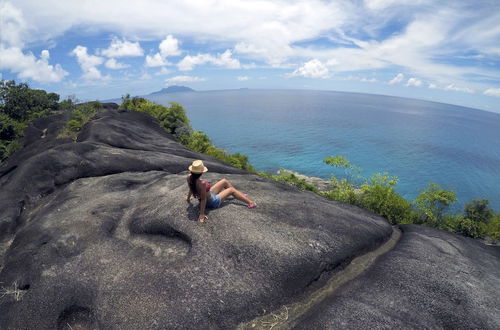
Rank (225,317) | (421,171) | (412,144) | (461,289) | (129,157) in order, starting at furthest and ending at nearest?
(412,144)
(421,171)
(129,157)
(461,289)
(225,317)

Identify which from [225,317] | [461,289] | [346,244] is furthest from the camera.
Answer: [346,244]

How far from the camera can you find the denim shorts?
13867 mm

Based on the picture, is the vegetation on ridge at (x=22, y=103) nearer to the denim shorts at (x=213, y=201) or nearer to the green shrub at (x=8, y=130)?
the green shrub at (x=8, y=130)

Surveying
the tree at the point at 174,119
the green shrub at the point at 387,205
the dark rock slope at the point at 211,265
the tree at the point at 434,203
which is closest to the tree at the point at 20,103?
the tree at the point at 174,119

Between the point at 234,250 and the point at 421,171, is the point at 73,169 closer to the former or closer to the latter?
the point at 234,250

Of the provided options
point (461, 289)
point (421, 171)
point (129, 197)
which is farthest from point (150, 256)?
point (421, 171)

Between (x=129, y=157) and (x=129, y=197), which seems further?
(x=129, y=157)

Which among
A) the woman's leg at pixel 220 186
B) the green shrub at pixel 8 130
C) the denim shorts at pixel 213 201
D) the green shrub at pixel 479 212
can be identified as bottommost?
the green shrub at pixel 479 212

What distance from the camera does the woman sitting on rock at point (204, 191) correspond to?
1241 centimetres

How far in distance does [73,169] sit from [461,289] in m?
27.8

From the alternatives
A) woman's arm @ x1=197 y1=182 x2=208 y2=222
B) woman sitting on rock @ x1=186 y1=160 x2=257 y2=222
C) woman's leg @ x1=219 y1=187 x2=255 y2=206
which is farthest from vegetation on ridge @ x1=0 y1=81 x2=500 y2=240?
woman's arm @ x1=197 y1=182 x2=208 y2=222

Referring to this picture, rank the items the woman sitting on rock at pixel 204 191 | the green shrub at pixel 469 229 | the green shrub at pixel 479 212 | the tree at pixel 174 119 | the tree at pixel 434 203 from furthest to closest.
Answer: the tree at pixel 174 119
the green shrub at pixel 479 212
the green shrub at pixel 469 229
the tree at pixel 434 203
the woman sitting on rock at pixel 204 191

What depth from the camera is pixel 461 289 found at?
11742 millimetres

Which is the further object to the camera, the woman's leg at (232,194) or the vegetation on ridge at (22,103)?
the vegetation on ridge at (22,103)
